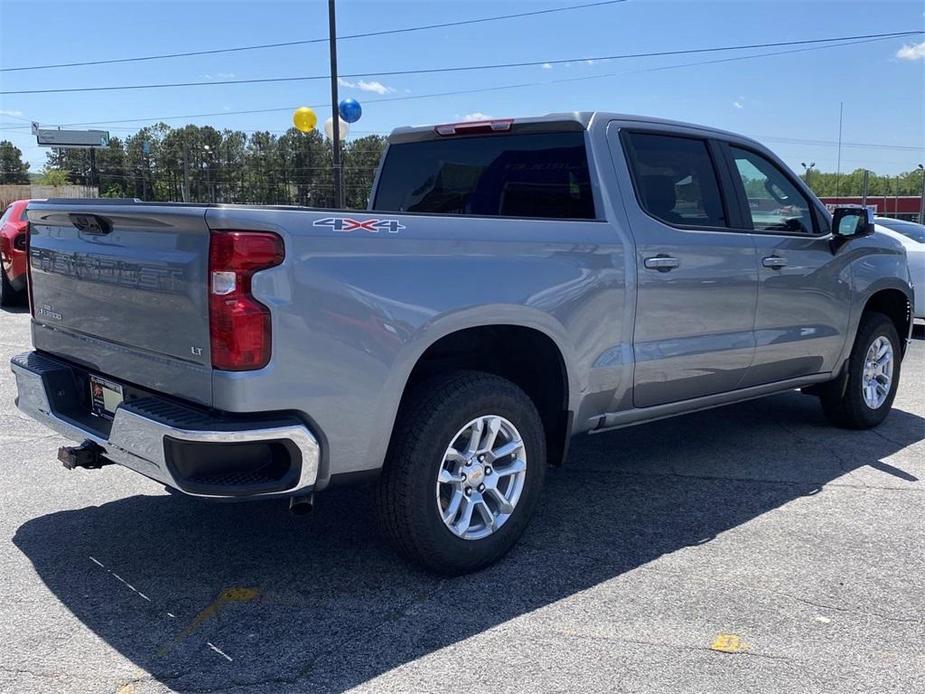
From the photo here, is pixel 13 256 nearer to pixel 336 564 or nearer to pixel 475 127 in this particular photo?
pixel 475 127

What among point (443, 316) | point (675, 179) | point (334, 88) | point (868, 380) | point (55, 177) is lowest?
point (868, 380)

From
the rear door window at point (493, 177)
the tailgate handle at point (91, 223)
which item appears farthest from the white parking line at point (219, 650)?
the rear door window at point (493, 177)

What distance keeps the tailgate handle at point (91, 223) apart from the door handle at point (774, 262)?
3438mm

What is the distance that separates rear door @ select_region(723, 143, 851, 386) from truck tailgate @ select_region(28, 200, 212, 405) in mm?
3221

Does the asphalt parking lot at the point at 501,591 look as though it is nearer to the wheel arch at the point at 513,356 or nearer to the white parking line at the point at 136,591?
the white parking line at the point at 136,591

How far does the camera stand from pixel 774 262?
16.4ft

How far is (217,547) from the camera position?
3988mm

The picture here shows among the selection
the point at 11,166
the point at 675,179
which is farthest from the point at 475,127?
the point at 11,166

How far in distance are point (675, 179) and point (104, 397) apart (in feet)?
9.89

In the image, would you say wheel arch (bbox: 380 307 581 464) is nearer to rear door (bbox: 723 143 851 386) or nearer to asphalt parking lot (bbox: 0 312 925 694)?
asphalt parking lot (bbox: 0 312 925 694)

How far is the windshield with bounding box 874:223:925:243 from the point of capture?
10.9 meters

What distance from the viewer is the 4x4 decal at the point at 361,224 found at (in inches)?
121

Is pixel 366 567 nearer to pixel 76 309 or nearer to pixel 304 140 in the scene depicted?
pixel 76 309

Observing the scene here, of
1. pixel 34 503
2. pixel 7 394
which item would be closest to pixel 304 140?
pixel 7 394
